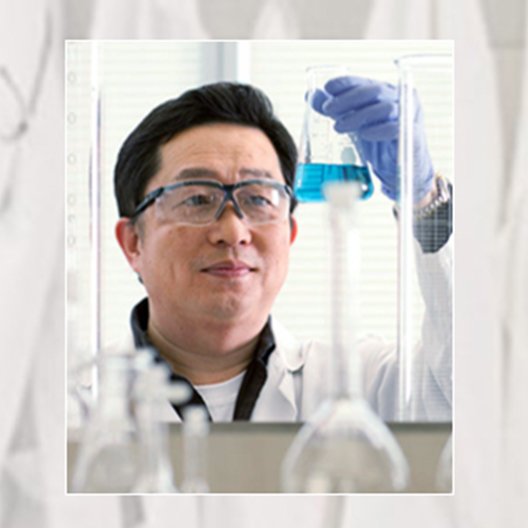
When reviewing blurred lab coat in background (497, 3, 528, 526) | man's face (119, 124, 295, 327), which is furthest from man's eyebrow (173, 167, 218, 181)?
blurred lab coat in background (497, 3, 528, 526)

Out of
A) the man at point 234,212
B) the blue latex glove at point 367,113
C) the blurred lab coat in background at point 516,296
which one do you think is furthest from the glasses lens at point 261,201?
the blurred lab coat in background at point 516,296

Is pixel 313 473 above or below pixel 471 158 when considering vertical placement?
below

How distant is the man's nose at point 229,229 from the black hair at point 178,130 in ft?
0.32

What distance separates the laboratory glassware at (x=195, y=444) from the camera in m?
Answer: 2.05

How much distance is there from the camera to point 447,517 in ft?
6.81

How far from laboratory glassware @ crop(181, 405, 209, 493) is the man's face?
0.15 metres

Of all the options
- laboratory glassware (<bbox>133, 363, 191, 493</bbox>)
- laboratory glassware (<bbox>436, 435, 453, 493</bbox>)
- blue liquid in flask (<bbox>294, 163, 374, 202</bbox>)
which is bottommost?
laboratory glassware (<bbox>436, 435, 453, 493</bbox>)

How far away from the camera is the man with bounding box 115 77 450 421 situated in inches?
80.1

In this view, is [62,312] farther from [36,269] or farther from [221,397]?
[221,397]

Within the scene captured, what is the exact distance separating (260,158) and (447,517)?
0.64 metres

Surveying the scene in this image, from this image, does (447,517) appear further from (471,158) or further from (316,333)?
(471,158)

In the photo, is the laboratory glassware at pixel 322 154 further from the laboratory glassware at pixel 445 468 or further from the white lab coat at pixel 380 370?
the laboratory glassware at pixel 445 468

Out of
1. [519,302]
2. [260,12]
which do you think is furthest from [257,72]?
[519,302]

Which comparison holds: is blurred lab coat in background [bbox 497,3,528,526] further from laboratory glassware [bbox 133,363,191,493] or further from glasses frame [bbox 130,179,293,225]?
laboratory glassware [bbox 133,363,191,493]
